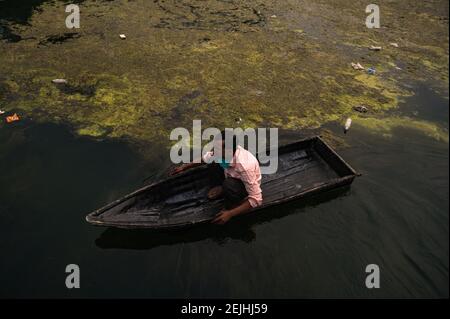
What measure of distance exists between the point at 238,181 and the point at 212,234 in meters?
1.02

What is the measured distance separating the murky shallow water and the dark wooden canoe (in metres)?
0.36

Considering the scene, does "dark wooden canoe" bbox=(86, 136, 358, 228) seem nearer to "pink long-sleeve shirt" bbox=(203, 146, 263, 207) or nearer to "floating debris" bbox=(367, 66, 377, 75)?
"pink long-sleeve shirt" bbox=(203, 146, 263, 207)

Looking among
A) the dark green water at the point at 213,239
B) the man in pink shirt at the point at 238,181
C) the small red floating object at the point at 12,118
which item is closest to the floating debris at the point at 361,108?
the dark green water at the point at 213,239

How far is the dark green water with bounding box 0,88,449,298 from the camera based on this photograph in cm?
500

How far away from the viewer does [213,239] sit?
5.62 metres

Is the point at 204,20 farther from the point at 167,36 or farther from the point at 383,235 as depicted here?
the point at 383,235

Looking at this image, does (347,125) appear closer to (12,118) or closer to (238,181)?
(238,181)

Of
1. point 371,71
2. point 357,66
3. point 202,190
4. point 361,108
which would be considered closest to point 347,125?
point 361,108

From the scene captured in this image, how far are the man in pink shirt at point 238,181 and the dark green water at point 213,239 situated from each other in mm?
536

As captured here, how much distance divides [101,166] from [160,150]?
47.4 inches

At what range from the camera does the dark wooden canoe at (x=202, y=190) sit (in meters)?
5.22

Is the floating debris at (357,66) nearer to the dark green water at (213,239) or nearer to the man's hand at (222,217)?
the dark green water at (213,239)

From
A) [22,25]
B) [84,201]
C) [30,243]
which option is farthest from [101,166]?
[22,25]

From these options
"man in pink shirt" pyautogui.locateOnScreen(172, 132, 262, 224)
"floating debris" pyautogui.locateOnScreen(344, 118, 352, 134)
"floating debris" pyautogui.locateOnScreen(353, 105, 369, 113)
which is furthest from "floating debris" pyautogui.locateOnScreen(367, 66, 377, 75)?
"man in pink shirt" pyautogui.locateOnScreen(172, 132, 262, 224)
